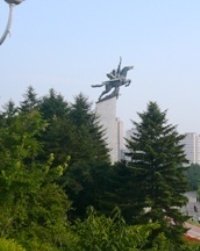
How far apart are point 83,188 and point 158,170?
3270 mm

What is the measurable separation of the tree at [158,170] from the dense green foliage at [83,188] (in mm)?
34

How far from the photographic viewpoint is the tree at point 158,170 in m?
20.1

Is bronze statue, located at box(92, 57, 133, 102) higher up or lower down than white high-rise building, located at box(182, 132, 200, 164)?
lower down

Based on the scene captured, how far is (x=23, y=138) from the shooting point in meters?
15.1

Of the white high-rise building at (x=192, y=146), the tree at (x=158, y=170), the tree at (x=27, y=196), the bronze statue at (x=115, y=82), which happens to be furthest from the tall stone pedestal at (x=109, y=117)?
the white high-rise building at (x=192, y=146)

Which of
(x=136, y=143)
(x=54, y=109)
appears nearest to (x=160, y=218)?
(x=136, y=143)

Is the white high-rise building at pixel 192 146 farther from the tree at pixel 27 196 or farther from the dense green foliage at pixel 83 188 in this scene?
the tree at pixel 27 196

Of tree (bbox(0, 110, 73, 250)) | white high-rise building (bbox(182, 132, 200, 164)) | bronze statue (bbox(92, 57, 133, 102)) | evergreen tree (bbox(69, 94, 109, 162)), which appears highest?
white high-rise building (bbox(182, 132, 200, 164))

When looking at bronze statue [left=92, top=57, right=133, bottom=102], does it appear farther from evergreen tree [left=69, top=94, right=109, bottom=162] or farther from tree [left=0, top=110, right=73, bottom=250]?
tree [left=0, top=110, right=73, bottom=250]

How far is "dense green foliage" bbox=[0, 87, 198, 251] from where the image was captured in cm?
1085

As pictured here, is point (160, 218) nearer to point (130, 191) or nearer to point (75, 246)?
point (130, 191)

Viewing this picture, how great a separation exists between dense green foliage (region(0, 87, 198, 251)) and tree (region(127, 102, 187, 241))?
34 mm

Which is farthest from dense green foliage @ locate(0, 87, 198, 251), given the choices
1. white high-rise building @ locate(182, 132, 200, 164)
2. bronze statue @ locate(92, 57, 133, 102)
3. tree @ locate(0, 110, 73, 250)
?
white high-rise building @ locate(182, 132, 200, 164)

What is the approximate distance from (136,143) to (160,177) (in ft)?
5.21
